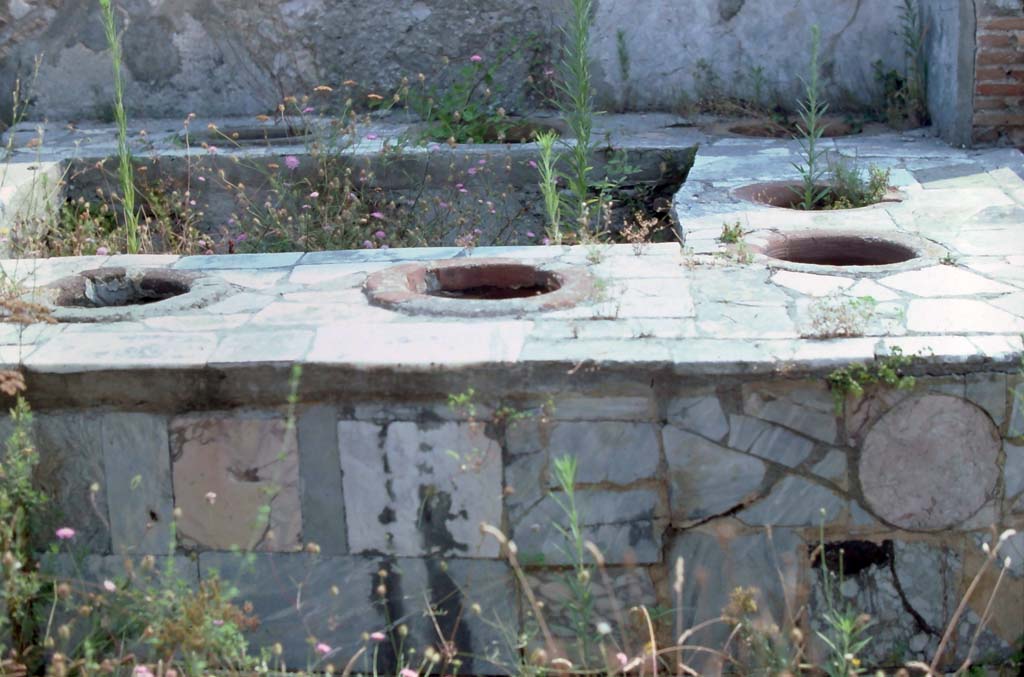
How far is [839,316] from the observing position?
130 inches

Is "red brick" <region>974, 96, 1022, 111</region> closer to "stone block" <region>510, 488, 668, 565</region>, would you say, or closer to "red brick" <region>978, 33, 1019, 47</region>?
"red brick" <region>978, 33, 1019, 47</region>

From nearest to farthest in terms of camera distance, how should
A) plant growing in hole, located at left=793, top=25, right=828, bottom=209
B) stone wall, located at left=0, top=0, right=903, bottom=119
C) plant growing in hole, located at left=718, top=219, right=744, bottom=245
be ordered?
plant growing in hole, located at left=718, top=219, right=744, bottom=245 < plant growing in hole, located at left=793, top=25, right=828, bottom=209 < stone wall, located at left=0, top=0, right=903, bottom=119

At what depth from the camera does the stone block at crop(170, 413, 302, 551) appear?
321cm

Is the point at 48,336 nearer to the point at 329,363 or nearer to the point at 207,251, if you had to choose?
the point at 329,363

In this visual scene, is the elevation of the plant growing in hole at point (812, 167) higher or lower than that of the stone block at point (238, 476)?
higher

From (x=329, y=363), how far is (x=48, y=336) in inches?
35.5

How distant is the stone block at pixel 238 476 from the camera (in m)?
3.21

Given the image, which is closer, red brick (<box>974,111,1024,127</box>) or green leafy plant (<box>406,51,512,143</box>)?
red brick (<box>974,111,1024,127</box>)

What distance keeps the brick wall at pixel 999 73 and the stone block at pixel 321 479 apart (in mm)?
3961

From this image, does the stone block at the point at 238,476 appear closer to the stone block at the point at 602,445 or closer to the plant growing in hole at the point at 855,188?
the stone block at the point at 602,445

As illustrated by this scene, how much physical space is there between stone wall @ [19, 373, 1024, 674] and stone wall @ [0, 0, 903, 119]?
13.9 feet

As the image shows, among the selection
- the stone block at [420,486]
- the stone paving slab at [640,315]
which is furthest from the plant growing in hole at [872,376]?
the stone block at [420,486]

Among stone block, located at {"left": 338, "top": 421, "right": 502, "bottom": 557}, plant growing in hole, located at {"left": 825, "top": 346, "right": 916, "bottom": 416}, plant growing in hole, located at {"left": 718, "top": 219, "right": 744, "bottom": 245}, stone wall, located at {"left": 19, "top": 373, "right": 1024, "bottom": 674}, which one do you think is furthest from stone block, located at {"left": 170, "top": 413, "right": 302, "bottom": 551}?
plant growing in hole, located at {"left": 718, "top": 219, "right": 744, "bottom": 245}

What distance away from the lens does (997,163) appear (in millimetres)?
5523
